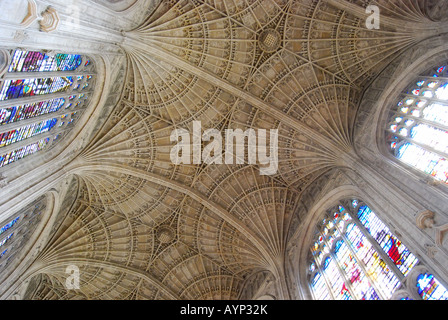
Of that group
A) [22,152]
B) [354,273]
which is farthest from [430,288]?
[22,152]

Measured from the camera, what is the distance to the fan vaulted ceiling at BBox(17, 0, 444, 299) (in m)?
16.6

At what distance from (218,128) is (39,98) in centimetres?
914

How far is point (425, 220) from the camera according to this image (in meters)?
10.6

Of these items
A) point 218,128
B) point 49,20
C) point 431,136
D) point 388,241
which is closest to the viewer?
point 49,20

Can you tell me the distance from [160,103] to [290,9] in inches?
310

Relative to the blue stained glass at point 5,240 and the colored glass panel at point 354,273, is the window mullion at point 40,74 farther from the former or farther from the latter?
the colored glass panel at point 354,273

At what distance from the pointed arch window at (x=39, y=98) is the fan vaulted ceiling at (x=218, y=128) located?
234 cm

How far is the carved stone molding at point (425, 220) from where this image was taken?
10484 millimetres

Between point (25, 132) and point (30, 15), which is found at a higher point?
point (25, 132)

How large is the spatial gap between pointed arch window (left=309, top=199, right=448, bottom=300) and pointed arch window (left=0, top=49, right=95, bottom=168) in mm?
12363

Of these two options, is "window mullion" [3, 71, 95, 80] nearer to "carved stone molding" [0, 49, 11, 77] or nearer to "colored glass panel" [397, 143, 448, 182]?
"carved stone molding" [0, 49, 11, 77]
